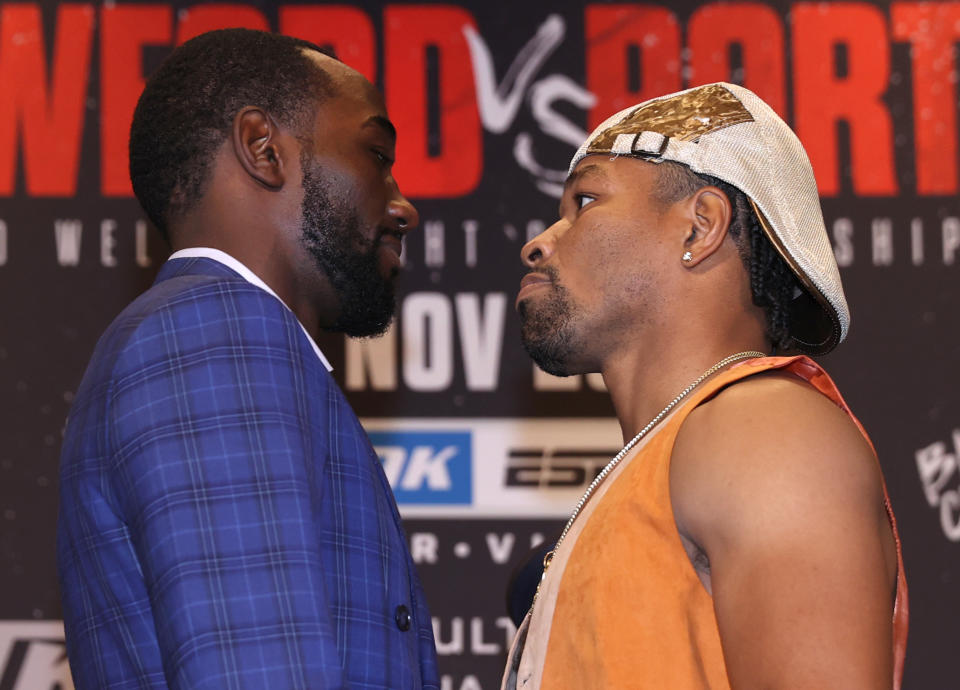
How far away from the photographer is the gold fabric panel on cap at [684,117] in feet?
4.87

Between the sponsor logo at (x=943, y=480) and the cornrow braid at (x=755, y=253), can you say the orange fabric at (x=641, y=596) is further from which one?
the sponsor logo at (x=943, y=480)

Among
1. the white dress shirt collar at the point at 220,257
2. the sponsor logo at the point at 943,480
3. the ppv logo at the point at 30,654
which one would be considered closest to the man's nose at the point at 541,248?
the white dress shirt collar at the point at 220,257

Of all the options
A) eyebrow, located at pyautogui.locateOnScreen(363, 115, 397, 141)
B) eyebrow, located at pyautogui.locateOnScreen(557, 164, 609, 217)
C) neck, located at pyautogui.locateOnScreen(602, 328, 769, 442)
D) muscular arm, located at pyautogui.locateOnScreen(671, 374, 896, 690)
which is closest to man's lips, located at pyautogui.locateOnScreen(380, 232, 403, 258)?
eyebrow, located at pyautogui.locateOnScreen(363, 115, 397, 141)

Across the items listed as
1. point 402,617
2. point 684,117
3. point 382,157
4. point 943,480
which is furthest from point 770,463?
point 943,480

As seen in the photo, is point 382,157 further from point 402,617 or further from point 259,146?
point 402,617

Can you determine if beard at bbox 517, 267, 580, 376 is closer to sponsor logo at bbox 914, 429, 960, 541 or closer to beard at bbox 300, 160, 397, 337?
beard at bbox 300, 160, 397, 337

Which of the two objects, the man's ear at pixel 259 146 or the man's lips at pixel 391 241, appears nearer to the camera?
the man's ear at pixel 259 146

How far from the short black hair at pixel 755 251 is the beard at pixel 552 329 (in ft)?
0.62

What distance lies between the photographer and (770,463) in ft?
3.64

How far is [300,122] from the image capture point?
157 centimetres

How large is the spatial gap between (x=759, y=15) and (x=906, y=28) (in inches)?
15.5

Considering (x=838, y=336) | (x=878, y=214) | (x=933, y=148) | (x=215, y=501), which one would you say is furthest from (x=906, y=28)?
(x=215, y=501)

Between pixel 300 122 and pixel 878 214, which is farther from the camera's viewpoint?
pixel 878 214

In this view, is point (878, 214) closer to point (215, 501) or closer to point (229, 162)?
point (229, 162)
